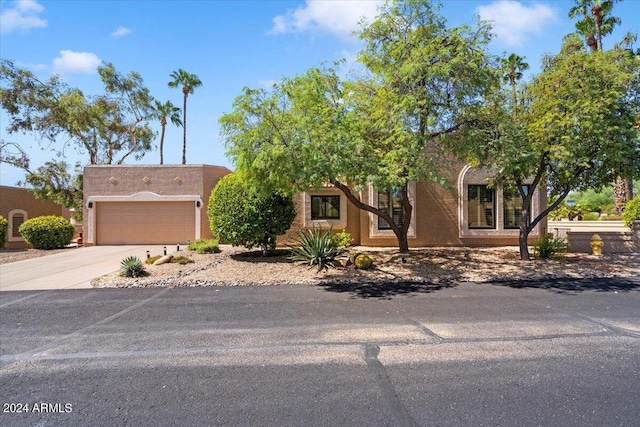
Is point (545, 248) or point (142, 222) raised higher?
point (142, 222)

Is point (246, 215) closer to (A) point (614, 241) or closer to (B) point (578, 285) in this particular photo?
(B) point (578, 285)

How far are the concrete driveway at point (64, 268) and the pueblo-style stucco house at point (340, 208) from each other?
214 cm

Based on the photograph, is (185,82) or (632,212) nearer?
(632,212)

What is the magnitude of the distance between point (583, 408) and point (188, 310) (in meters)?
6.24

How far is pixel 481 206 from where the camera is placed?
16.5 m

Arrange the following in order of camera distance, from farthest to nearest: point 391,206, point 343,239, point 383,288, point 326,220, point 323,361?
point 326,220 → point 391,206 → point 343,239 → point 383,288 → point 323,361

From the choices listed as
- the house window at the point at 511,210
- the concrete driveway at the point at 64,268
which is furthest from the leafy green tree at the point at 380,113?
the house window at the point at 511,210

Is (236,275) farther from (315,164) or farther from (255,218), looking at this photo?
(315,164)

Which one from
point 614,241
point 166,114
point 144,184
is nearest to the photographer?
point 614,241

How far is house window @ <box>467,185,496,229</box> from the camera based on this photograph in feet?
54.1

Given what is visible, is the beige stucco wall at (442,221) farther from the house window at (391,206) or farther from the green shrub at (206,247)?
the green shrub at (206,247)

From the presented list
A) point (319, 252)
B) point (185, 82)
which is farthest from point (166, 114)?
point (319, 252)

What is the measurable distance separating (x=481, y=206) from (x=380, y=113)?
9068 millimetres

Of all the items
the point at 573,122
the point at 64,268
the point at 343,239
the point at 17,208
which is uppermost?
the point at 573,122
